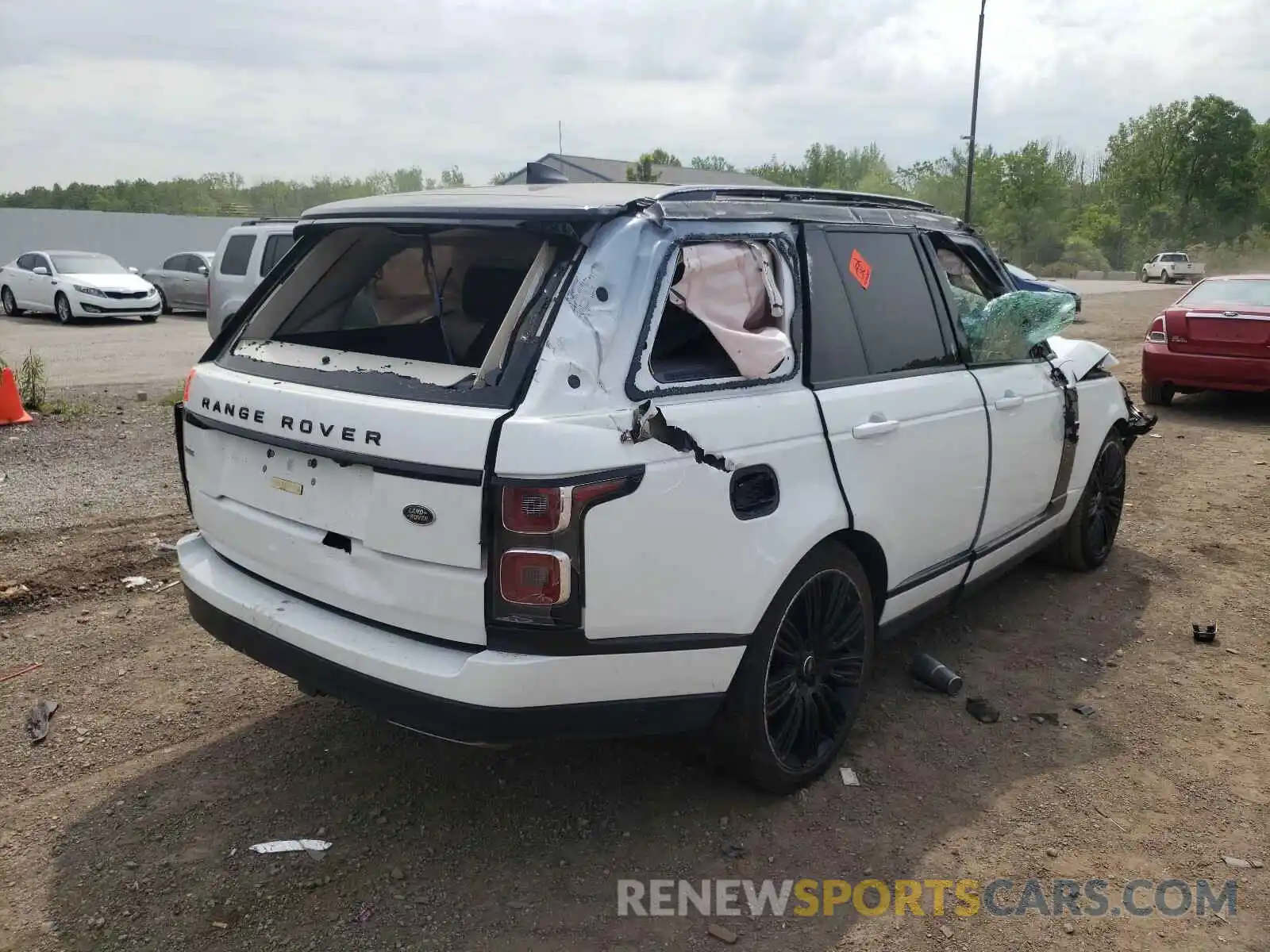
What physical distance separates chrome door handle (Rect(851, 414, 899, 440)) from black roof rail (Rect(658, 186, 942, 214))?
0.81 meters

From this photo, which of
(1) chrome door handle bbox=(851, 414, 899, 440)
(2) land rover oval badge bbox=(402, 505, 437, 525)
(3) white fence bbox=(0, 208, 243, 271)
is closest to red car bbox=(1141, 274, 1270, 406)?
(1) chrome door handle bbox=(851, 414, 899, 440)

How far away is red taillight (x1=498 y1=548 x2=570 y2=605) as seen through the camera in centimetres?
247

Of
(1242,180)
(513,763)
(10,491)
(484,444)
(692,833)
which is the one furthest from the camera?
(1242,180)

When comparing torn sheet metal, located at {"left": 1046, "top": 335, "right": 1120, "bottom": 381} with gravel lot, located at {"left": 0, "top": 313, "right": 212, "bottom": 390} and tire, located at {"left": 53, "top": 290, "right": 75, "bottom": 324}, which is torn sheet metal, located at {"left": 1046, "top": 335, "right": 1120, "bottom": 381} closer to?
gravel lot, located at {"left": 0, "top": 313, "right": 212, "bottom": 390}

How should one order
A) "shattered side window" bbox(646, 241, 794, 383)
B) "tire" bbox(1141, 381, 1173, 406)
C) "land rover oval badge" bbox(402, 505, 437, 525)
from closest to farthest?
"land rover oval badge" bbox(402, 505, 437, 525), "shattered side window" bbox(646, 241, 794, 383), "tire" bbox(1141, 381, 1173, 406)

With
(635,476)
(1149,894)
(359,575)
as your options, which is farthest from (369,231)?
(1149,894)

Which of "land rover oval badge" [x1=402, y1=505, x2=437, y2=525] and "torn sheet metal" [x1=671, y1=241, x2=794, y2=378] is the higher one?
"torn sheet metal" [x1=671, y1=241, x2=794, y2=378]

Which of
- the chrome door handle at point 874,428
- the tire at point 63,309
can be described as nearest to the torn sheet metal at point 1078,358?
the chrome door handle at point 874,428

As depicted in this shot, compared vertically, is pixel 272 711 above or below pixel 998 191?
below

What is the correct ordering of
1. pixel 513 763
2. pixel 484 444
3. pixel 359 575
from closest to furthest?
1. pixel 484 444
2. pixel 359 575
3. pixel 513 763

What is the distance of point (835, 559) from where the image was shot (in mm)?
3250

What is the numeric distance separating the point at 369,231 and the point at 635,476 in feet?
5.29

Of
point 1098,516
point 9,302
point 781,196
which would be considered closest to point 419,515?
point 781,196

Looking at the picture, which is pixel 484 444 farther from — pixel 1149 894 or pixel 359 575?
pixel 1149 894
